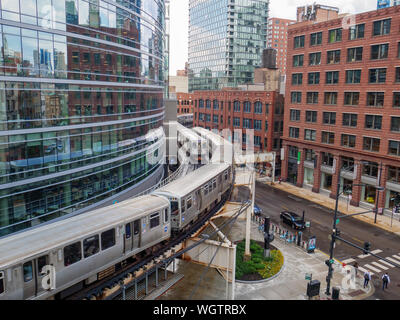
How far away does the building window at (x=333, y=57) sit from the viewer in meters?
46.1

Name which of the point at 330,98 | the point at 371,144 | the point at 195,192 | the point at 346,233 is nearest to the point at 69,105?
the point at 195,192

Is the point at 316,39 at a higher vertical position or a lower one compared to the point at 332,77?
Result: higher

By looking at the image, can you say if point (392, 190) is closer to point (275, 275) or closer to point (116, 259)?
point (275, 275)

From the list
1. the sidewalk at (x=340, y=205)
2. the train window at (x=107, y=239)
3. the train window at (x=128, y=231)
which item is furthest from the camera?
the sidewalk at (x=340, y=205)

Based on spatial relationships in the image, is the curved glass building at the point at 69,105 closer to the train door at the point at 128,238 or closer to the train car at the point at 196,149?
the train door at the point at 128,238

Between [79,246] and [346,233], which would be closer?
[79,246]

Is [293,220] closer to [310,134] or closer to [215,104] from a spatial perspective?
[310,134]

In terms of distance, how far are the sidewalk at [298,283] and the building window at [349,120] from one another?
817 inches

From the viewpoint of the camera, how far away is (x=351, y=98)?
44188 millimetres

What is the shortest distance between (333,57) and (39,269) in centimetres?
4493

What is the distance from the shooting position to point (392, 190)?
39062 mm

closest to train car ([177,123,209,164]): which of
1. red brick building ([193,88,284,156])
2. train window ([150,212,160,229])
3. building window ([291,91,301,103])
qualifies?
red brick building ([193,88,284,156])

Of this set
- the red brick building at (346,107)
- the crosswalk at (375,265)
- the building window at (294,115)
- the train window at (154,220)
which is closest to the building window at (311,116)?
the red brick building at (346,107)

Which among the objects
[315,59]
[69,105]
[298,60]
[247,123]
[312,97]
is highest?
[298,60]
